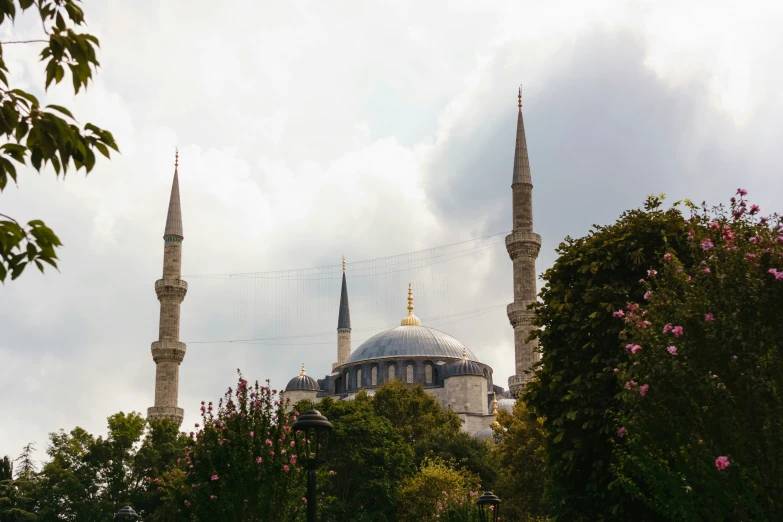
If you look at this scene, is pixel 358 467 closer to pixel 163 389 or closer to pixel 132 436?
pixel 132 436

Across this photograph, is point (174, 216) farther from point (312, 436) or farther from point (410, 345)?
point (312, 436)

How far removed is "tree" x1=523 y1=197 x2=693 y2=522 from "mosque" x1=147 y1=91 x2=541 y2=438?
66.3ft

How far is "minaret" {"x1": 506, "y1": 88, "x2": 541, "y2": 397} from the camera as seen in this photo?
55.6 m

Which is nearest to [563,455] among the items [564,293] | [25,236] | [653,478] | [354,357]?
[564,293]

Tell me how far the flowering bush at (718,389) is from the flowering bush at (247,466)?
390 inches

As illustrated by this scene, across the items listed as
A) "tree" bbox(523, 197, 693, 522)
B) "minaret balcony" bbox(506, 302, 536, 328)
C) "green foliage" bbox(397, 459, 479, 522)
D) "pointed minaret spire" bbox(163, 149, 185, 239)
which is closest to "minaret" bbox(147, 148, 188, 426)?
"pointed minaret spire" bbox(163, 149, 185, 239)

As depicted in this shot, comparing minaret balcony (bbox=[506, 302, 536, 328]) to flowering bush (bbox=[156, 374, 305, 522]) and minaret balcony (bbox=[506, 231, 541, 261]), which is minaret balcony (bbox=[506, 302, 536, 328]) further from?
flowering bush (bbox=[156, 374, 305, 522])

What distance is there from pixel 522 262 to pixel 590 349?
1431 inches

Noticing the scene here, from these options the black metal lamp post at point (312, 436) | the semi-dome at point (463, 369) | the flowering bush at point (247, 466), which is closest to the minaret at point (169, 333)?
the semi-dome at point (463, 369)

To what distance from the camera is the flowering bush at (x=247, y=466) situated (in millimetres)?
21312

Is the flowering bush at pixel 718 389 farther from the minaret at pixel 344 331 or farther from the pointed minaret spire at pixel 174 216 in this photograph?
the minaret at pixel 344 331

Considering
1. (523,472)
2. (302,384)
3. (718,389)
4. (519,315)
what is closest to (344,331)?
(302,384)

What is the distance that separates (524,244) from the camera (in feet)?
184

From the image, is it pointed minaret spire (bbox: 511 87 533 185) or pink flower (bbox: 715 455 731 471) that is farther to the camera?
pointed minaret spire (bbox: 511 87 533 185)
